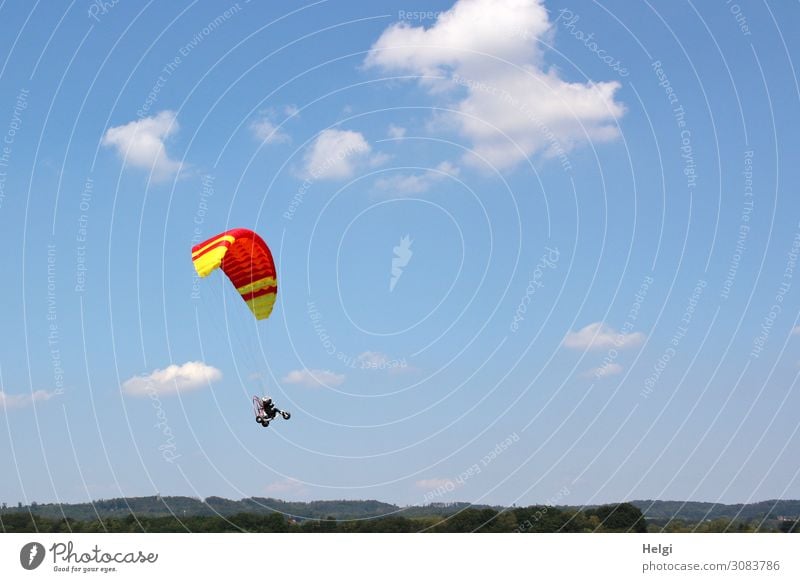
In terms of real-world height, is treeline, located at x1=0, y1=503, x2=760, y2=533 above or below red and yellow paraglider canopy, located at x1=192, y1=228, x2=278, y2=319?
below

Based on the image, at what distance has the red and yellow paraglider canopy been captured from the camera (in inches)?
1243

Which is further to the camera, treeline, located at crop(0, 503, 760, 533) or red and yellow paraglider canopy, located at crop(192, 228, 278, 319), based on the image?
treeline, located at crop(0, 503, 760, 533)

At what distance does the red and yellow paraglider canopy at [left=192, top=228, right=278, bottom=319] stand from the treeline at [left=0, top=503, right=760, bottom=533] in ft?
48.2

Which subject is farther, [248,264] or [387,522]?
[387,522]

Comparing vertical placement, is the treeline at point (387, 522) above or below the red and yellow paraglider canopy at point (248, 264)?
below

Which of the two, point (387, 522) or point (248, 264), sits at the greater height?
point (248, 264)

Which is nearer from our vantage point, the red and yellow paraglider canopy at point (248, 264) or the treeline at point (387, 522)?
the red and yellow paraglider canopy at point (248, 264)

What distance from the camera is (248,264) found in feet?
111

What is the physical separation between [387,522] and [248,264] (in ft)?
72.9

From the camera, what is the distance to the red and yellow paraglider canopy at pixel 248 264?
3156 centimetres

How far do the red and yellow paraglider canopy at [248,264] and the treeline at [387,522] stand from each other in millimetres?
14679
